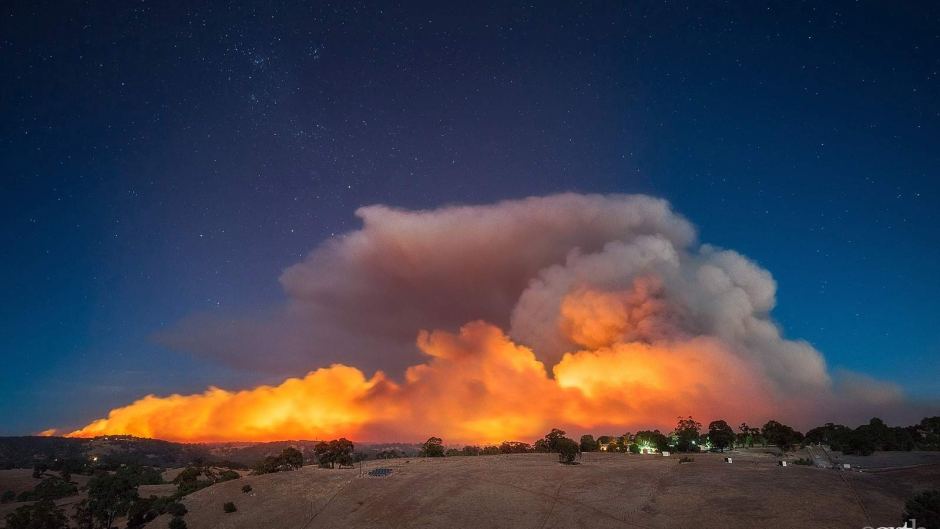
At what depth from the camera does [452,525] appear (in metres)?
74.9

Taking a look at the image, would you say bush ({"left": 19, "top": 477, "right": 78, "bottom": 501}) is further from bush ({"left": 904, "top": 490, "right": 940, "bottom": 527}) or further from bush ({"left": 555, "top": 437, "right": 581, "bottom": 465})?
bush ({"left": 904, "top": 490, "right": 940, "bottom": 527})

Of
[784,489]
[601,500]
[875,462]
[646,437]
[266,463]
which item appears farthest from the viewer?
[646,437]

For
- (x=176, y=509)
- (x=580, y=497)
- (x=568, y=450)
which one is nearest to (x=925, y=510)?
(x=580, y=497)

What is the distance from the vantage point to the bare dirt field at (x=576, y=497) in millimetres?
66688

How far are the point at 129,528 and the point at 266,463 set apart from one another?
42.2 meters

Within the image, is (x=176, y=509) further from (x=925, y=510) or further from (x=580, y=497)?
(x=925, y=510)

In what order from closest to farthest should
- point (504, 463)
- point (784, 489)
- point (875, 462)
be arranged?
point (784, 489)
point (875, 462)
point (504, 463)

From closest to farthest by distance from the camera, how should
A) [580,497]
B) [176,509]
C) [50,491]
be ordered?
1. [580,497]
2. [176,509]
3. [50,491]

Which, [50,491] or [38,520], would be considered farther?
[50,491]

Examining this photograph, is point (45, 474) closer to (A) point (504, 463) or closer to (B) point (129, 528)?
(B) point (129, 528)

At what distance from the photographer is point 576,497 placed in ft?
271

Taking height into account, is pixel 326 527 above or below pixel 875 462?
below

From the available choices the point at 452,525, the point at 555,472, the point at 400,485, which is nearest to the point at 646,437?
the point at 555,472

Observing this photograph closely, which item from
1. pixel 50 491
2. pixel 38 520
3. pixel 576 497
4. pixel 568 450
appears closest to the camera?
pixel 576 497
